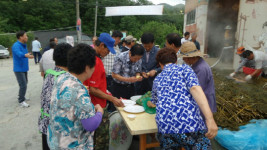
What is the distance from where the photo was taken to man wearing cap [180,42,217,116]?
7.18 feet

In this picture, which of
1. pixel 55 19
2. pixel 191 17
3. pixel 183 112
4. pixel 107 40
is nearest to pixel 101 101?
pixel 107 40

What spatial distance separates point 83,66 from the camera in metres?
1.51

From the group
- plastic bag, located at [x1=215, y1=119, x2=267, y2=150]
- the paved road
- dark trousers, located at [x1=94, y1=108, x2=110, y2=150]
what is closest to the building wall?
plastic bag, located at [x1=215, y1=119, x2=267, y2=150]

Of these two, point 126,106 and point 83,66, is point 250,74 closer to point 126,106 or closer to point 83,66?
point 126,106

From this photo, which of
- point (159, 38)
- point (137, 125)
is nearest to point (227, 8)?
point (137, 125)

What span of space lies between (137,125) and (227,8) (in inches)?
425

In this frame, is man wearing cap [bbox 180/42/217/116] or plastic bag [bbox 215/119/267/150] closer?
man wearing cap [bbox 180/42/217/116]

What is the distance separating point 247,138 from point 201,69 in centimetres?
142

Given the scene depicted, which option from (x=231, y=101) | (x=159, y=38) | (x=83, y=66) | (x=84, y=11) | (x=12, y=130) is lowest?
(x=12, y=130)

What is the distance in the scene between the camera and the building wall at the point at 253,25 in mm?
5980

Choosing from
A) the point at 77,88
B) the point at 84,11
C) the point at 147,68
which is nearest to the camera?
the point at 77,88

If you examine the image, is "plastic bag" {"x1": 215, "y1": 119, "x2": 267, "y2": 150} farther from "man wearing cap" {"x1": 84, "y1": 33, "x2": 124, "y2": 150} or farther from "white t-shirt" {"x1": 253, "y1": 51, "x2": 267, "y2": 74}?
"white t-shirt" {"x1": 253, "y1": 51, "x2": 267, "y2": 74}

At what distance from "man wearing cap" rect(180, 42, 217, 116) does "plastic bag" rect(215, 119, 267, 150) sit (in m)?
0.84

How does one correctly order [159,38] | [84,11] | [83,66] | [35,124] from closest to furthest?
[83,66] → [35,124] → [159,38] → [84,11]
